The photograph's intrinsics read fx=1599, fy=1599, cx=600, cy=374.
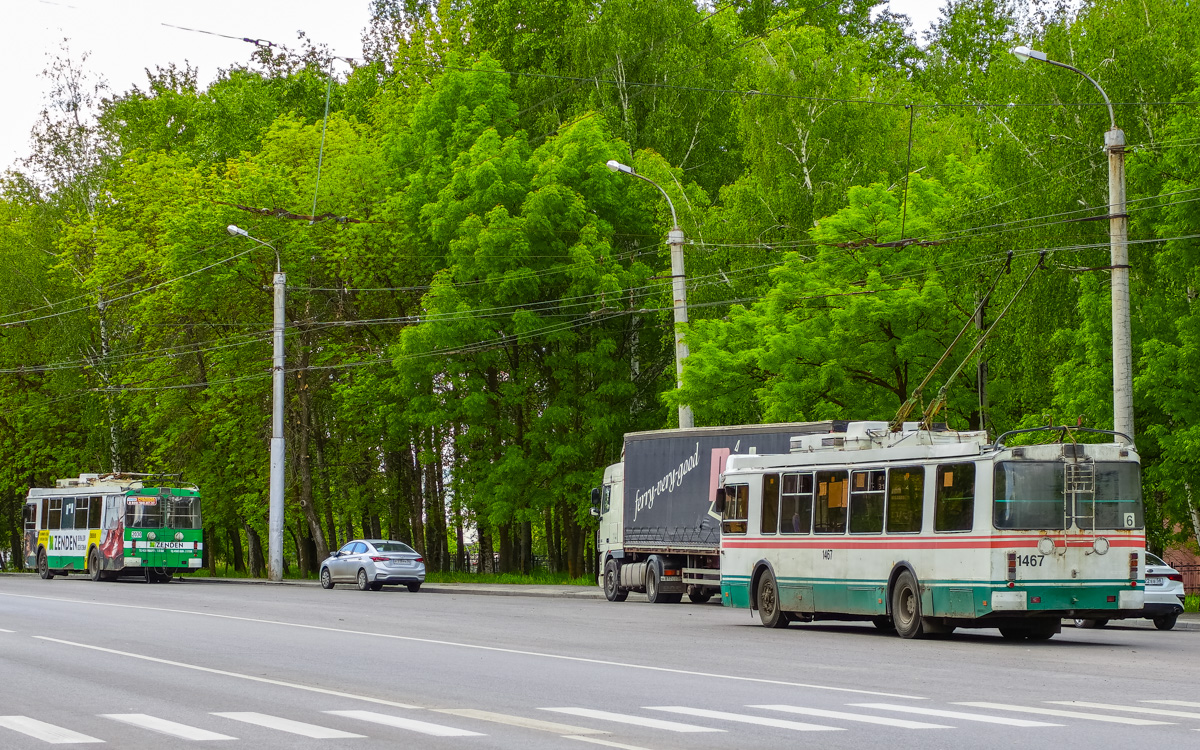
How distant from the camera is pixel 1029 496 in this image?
825 inches

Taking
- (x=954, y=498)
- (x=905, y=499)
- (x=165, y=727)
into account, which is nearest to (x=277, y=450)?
(x=905, y=499)

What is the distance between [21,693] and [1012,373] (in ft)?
85.9

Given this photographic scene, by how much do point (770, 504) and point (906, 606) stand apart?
12.2 feet

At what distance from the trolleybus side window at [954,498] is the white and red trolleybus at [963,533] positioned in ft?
0.06

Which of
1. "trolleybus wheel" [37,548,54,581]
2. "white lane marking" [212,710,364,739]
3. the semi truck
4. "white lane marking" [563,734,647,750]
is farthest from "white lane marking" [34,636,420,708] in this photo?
"trolleybus wheel" [37,548,54,581]

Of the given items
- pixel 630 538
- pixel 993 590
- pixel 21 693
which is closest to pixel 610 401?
pixel 630 538

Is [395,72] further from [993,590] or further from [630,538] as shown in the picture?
[993,590]

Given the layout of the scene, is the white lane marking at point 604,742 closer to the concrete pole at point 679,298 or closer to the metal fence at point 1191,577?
the concrete pole at point 679,298

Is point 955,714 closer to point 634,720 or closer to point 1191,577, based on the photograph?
point 634,720

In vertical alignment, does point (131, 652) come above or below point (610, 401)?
below

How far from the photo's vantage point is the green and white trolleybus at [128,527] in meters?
50.2

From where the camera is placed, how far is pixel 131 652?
62.3 feet

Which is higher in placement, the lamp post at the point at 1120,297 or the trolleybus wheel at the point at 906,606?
the lamp post at the point at 1120,297

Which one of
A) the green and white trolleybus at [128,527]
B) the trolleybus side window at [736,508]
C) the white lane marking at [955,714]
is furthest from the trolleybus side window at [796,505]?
the green and white trolleybus at [128,527]
